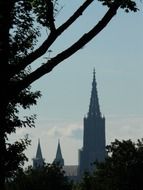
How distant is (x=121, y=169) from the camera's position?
261 feet

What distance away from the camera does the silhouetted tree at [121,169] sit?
3061 inches

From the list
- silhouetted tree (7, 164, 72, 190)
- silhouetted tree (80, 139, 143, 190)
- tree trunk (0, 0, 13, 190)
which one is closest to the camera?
tree trunk (0, 0, 13, 190)

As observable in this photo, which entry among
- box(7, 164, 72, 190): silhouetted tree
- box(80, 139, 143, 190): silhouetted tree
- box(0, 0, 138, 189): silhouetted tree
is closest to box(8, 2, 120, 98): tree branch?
box(0, 0, 138, 189): silhouetted tree

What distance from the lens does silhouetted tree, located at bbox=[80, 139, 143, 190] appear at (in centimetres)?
7775

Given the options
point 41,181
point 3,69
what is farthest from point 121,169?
point 3,69

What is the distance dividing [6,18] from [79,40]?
1.87m

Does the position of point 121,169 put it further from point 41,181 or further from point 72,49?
point 72,49

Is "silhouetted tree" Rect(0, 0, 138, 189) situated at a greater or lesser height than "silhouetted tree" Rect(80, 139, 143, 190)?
lesser

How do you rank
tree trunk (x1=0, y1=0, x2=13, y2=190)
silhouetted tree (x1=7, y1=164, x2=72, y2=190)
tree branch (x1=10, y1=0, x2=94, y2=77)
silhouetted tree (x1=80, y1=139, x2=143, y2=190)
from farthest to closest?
1. silhouetted tree (x1=7, y1=164, x2=72, y2=190)
2. silhouetted tree (x1=80, y1=139, x2=143, y2=190)
3. tree trunk (x1=0, y1=0, x2=13, y2=190)
4. tree branch (x1=10, y1=0, x2=94, y2=77)

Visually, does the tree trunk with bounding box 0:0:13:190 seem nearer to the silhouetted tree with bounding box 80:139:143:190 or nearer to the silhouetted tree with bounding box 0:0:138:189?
the silhouetted tree with bounding box 0:0:138:189

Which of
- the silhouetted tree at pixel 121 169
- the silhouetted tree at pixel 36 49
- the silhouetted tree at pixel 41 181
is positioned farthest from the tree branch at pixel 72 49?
Answer: the silhouetted tree at pixel 41 181

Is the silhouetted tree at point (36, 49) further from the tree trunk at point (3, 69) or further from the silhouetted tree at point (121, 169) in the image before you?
the silhouetted tree at point (121, 169)

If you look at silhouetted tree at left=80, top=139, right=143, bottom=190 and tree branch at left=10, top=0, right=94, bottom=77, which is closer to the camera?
tree branch at left=10, top=0, right=94, bottom=77

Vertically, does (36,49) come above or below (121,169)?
below
